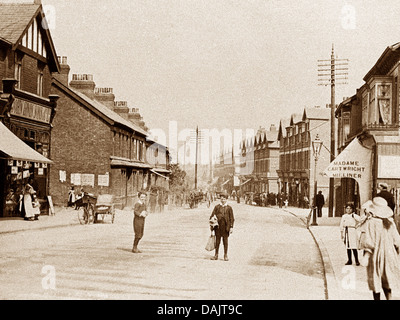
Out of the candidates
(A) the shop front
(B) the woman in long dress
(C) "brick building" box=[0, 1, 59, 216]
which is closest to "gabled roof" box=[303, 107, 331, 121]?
(C) "brick building" box=[0, 1, 59, 216]

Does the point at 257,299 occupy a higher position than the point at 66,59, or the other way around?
the point at 66,59

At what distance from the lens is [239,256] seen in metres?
13.0

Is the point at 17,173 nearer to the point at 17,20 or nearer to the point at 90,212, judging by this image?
the point at 90,212

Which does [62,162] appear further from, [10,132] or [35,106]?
[10,132]

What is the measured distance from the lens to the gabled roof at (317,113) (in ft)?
167

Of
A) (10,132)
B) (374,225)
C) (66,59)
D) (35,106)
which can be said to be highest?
(66,59)

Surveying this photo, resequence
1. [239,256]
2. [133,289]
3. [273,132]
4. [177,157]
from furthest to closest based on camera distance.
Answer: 1. [273,132]
2. [177,157]
3. [239,256]
4. [133,289]

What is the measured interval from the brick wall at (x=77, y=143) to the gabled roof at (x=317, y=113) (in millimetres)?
25730

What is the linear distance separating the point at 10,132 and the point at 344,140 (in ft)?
68.3

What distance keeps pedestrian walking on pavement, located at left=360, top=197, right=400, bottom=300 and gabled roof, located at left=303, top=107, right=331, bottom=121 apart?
44.0m

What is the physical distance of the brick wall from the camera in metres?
31.1

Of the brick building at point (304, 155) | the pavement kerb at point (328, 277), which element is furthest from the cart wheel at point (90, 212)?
the brick building at point (304, 155)

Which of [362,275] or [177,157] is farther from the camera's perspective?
[177,157]

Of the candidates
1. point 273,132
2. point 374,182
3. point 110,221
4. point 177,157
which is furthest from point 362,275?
point 273,132
